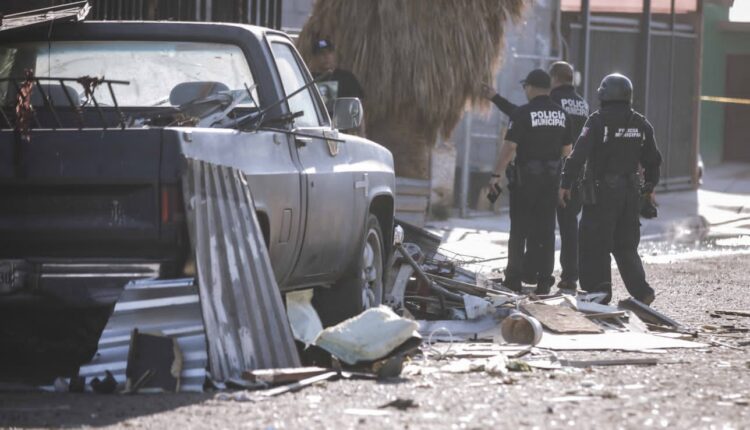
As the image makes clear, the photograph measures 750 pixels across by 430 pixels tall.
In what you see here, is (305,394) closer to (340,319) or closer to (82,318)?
(82,318)

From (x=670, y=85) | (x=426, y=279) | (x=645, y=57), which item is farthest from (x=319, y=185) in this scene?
(x=670, y=85)

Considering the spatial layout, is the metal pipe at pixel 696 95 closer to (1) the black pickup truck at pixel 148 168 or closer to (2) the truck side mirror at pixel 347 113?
(1) the black pickup truck at pixel 148 168

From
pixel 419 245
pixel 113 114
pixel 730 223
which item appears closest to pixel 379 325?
pixel 113 114

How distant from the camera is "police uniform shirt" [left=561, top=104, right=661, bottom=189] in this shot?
11961mm

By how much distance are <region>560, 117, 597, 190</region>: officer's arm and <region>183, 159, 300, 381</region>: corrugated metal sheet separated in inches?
182

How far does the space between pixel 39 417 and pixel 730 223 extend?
57.4ft

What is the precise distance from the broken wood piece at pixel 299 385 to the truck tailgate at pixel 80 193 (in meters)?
0.85

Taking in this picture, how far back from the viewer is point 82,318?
7672mm

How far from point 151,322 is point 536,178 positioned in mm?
6035

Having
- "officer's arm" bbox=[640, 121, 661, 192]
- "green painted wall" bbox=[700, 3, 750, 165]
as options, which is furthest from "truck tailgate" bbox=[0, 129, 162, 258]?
"green painted wall" bbox=[700, 3, 750, 165]

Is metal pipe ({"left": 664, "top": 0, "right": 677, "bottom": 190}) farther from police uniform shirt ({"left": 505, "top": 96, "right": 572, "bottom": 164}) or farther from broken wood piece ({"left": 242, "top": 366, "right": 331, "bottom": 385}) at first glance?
broken wood piece ({"left": 242, "top": 366, "right": 331, "bottom": 385})

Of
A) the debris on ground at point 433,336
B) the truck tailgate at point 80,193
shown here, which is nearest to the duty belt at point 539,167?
the debris on ground at point 433,336

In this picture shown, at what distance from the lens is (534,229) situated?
12969mm

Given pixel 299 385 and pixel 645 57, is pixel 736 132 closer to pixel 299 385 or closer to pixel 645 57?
pixel 645 57
